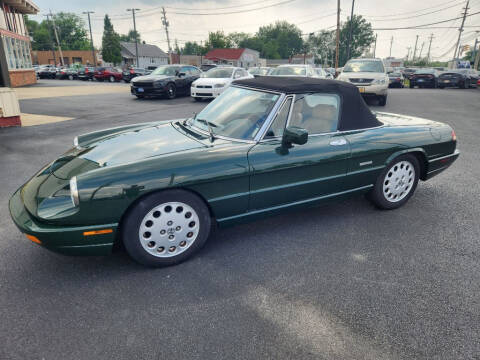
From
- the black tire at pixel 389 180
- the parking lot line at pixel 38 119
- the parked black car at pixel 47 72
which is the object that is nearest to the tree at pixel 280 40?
the parked black car at pixel 47 72

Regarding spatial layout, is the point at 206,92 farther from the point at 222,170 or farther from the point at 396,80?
the point at 396,80

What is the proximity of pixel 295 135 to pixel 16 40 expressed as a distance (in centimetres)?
2890

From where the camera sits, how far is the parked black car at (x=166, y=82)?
15.4 meters

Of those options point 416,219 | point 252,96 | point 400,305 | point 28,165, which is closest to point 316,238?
point 400,305

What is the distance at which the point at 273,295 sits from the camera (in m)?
2.48

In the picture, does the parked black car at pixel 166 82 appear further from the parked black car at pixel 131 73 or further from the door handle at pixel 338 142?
the parked black car at pixel 131 73

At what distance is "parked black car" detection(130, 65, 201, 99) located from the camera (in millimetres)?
15352

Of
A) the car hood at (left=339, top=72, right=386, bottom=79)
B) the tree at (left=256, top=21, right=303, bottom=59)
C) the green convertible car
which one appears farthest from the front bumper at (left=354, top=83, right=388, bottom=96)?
the tree at (left=256, top=21, right=303, bottom=59)

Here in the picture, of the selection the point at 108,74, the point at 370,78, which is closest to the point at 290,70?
the point at 370,78

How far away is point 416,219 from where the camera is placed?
12.2ft

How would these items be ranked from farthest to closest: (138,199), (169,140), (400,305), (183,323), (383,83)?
(383,83), (169,140), (138,199), (400,305), (183,323)

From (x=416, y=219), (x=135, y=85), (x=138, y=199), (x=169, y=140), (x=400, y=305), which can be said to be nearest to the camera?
(x=400, y=305)

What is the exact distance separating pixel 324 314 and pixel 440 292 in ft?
3.18

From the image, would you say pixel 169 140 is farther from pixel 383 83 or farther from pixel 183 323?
pixel 383 83
